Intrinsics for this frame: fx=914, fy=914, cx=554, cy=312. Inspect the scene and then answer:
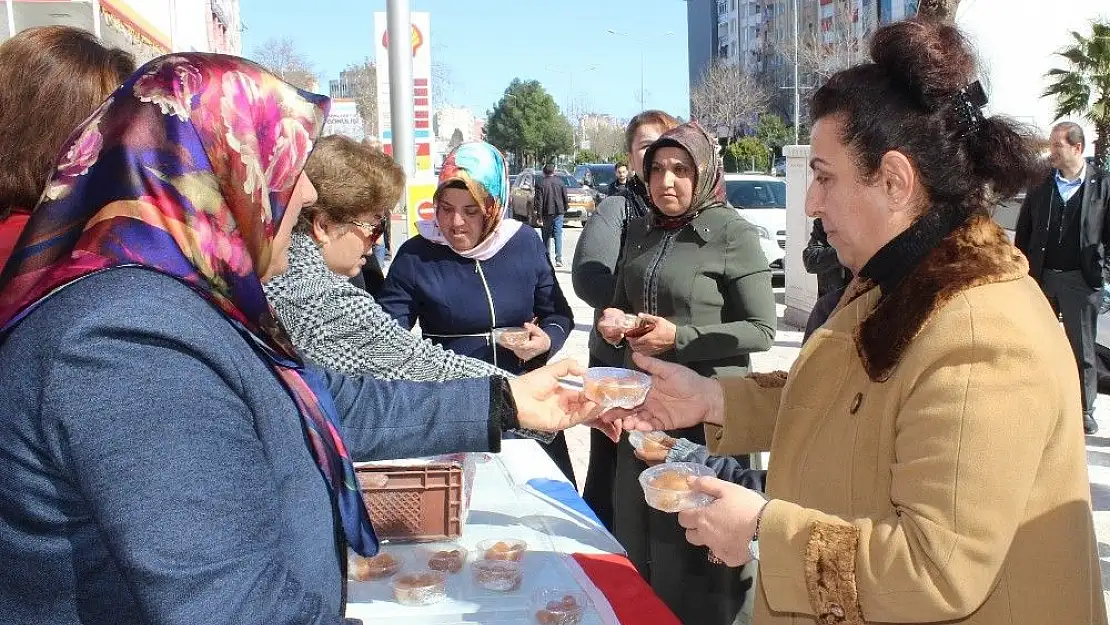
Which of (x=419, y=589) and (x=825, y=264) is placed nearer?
(x=419, y=589)

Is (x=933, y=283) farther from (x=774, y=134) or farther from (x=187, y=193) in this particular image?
(x=774, y=134)

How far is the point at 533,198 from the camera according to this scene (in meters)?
16.4

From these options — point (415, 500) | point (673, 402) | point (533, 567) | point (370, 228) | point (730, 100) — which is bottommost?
point (533, 567)

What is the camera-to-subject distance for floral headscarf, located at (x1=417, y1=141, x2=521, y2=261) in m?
3.82

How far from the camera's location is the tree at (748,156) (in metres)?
34.3

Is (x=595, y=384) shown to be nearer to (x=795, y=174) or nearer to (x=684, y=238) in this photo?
(x=684, y=238)

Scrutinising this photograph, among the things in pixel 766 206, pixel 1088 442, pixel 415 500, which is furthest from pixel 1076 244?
pixel 766 206

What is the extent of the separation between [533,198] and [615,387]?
Result: 46.9ft

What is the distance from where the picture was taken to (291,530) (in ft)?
4.27

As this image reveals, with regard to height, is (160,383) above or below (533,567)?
above

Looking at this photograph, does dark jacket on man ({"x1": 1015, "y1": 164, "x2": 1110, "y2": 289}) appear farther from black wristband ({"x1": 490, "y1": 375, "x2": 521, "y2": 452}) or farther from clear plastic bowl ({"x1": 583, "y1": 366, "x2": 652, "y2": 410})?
black wristband ({"x1": 490, "y1": 375, "x2": 521, "y2": 452})

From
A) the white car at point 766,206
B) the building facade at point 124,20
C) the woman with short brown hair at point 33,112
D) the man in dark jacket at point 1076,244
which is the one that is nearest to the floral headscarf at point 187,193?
the woman with short brown hair at point 33,112

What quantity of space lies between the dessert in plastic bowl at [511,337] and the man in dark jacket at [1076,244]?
444cm

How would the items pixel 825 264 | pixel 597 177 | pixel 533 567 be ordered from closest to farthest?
pixel 533 567 < pixel 825 264 < pixel 597 177
